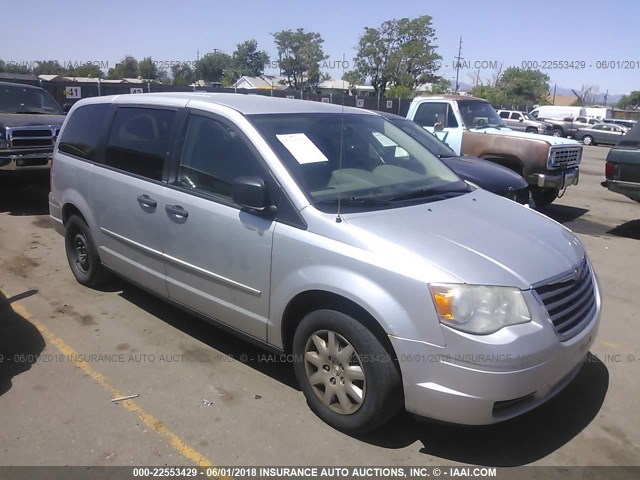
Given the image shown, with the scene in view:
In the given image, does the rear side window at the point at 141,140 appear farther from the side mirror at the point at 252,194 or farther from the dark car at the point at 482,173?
the dark car at the point at 482,173

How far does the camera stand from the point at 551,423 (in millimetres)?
3381

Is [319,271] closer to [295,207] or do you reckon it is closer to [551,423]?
[295,207]

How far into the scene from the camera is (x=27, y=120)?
9102mm

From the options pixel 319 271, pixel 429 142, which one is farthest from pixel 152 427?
pixel 429 142

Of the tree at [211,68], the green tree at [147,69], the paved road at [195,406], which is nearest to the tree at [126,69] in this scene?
the green tree at [147,69]

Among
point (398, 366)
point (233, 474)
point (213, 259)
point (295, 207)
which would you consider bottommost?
point (233, 474)

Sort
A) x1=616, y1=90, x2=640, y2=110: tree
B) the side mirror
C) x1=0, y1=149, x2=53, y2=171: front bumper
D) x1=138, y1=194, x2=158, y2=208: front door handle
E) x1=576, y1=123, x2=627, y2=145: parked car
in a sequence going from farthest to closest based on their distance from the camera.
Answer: x1=616, y1=90, x2=640, y2=110: tree → x1=576, y1=123, x2=627, y2=145: parked car → x1=0, y1=149, x2=53, y2=171: front bumper → x1=138, y1=194, x2=158, y2=208: front door handle → the side mirror

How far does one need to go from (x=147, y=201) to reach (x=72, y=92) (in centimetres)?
1968

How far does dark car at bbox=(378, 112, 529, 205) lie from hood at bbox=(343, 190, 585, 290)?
3450 millimetres

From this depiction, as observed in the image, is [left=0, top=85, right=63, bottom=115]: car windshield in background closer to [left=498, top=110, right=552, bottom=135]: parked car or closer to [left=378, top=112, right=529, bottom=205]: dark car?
[left=378, top=112, right=529, bottom=205]: dark car

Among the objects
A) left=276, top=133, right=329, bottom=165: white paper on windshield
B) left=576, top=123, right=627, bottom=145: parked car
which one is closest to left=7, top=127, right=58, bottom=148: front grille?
left=276, top=133, right=329, bottom=165: white paper on windshield

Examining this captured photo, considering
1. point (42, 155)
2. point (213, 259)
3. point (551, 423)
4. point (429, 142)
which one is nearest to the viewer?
point (551, 423)

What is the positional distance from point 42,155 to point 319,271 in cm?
749

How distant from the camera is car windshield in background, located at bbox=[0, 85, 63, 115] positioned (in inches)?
391
